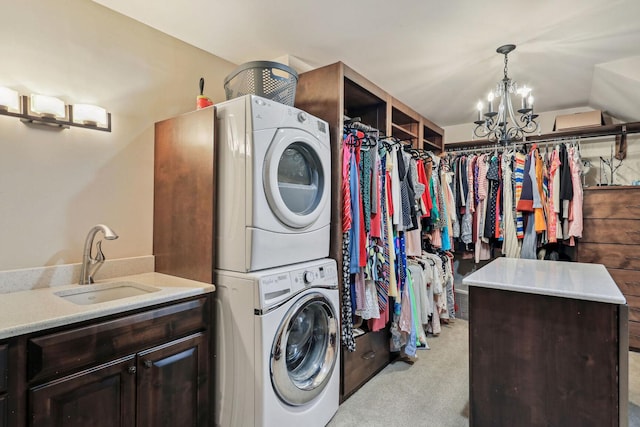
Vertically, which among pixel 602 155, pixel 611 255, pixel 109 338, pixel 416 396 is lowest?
pixel 416 396

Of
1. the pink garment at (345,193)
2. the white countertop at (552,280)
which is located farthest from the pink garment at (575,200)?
the pink garment at (345,193)

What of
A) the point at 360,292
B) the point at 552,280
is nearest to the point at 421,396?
the point at 360,292

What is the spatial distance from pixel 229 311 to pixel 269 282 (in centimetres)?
28

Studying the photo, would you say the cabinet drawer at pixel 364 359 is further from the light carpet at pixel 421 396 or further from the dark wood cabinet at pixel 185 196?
the dark wood cabinet at pixel 185 196

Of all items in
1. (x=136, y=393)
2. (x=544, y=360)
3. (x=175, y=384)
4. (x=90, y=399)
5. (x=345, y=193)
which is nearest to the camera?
(x=90, y=399)

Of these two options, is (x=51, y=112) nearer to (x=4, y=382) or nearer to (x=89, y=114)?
(x=89, y=114)

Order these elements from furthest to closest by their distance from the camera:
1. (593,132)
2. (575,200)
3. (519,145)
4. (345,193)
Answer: (519,145) → (593,132) → (575,200) → (345,193)

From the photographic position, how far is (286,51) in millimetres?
2410

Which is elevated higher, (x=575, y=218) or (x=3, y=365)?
(x=575, y=218)

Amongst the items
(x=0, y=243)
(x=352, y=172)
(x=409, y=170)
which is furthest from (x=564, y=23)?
(x=0, y=243)

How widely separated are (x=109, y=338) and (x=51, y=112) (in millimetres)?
1178

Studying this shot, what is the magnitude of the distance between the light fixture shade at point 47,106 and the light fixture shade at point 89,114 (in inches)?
2.5

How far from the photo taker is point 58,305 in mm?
1307

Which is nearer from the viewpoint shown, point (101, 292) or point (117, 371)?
point (117, 371)
